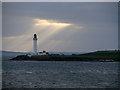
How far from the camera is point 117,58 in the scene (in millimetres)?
131125

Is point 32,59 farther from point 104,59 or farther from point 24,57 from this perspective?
point 104,59

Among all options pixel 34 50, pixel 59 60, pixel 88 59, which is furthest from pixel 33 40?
pixel 88 59

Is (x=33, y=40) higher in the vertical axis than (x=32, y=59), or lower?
higher

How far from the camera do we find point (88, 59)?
421 feet

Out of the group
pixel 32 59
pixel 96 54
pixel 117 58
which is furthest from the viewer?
pixel 96 54

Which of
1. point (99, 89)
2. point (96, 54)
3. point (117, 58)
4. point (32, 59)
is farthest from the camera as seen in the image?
point (96, 54)

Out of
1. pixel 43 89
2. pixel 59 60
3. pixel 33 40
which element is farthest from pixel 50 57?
pixel 43 89

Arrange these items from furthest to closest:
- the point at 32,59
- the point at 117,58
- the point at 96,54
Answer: the point at 96,54, the point at 117,58, the point at 32,59

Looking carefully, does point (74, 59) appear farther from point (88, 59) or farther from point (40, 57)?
point (40, 57)

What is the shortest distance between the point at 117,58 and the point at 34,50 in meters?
42.8

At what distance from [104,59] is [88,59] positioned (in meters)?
8.85

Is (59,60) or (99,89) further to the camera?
(59,60)

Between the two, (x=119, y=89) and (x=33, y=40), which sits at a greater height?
(x=33, y=40)

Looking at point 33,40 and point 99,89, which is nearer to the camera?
point 99,89
